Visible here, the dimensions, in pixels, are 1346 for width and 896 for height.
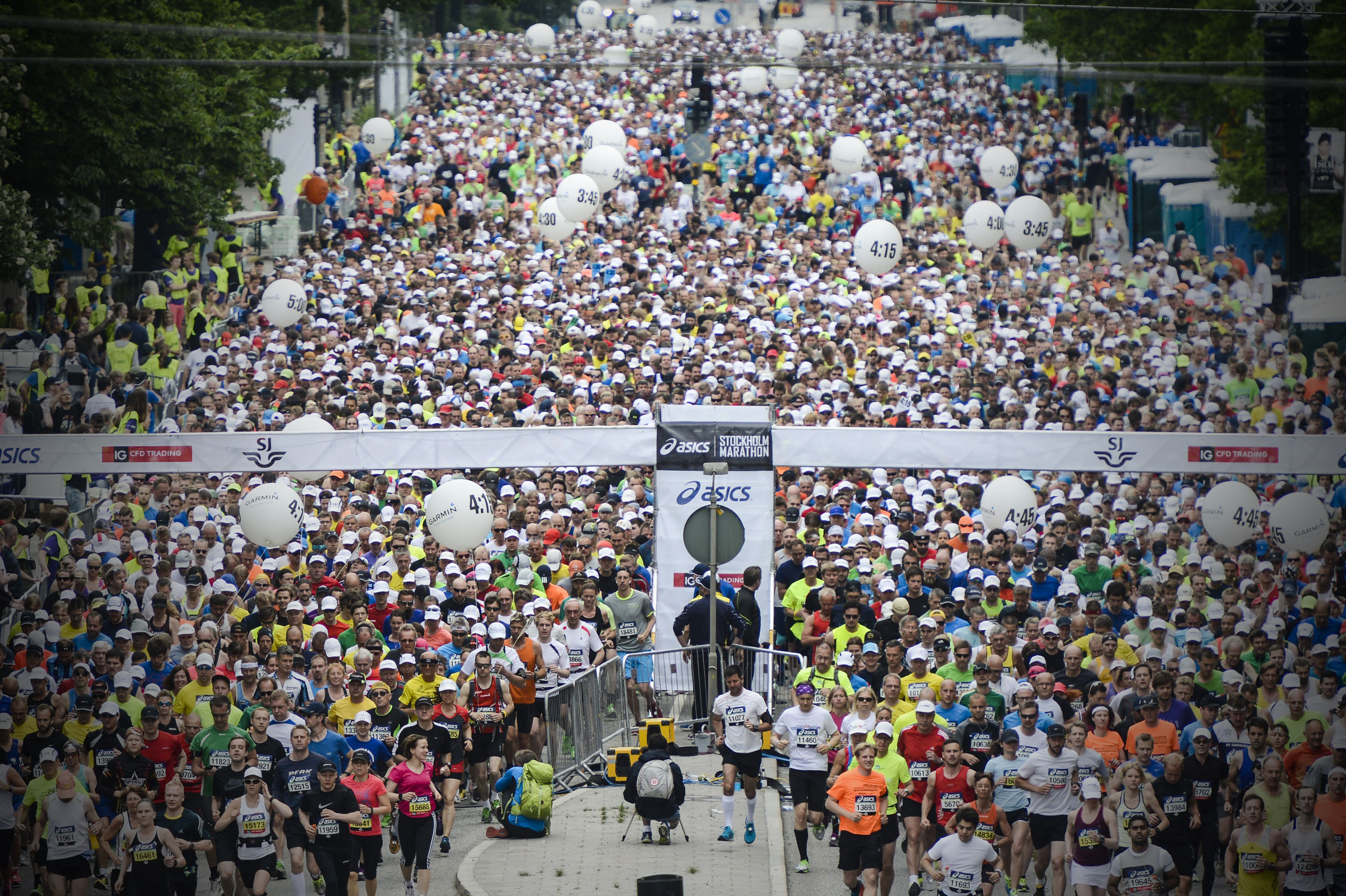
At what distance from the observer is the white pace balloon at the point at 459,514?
18156 millimetres

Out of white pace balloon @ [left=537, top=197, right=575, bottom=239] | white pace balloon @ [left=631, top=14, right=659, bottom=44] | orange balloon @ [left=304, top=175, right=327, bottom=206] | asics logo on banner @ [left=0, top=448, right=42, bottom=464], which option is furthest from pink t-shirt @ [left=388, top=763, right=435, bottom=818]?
white pace balloon @ [left=631, top=14, right=659, bottom=44]

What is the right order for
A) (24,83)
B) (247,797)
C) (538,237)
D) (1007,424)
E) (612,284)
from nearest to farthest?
(247,797) < (1007,424) < (24,83) < (612,284) < (538,237)

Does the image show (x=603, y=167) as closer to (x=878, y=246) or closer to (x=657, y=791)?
(x=878, y=246)

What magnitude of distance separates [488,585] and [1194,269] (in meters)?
16.8

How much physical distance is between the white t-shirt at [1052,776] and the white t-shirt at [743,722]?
2239mm

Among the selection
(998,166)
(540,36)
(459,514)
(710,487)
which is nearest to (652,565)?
(710,487)

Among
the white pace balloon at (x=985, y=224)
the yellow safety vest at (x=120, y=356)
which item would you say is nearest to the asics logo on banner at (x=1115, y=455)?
the white pace balloon at (x=985, y=224)

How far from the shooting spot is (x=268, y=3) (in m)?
41.1

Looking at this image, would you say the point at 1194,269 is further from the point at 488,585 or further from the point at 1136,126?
the point at 488,585

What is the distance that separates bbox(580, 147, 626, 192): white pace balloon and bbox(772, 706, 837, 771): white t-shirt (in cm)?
1610

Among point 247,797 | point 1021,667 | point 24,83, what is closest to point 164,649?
point 247,797

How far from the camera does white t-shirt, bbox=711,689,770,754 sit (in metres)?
15.1

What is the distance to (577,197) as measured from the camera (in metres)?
28.5

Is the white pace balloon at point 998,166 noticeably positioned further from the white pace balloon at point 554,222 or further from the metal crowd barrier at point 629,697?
the metal crowd barrier at point 629,697
